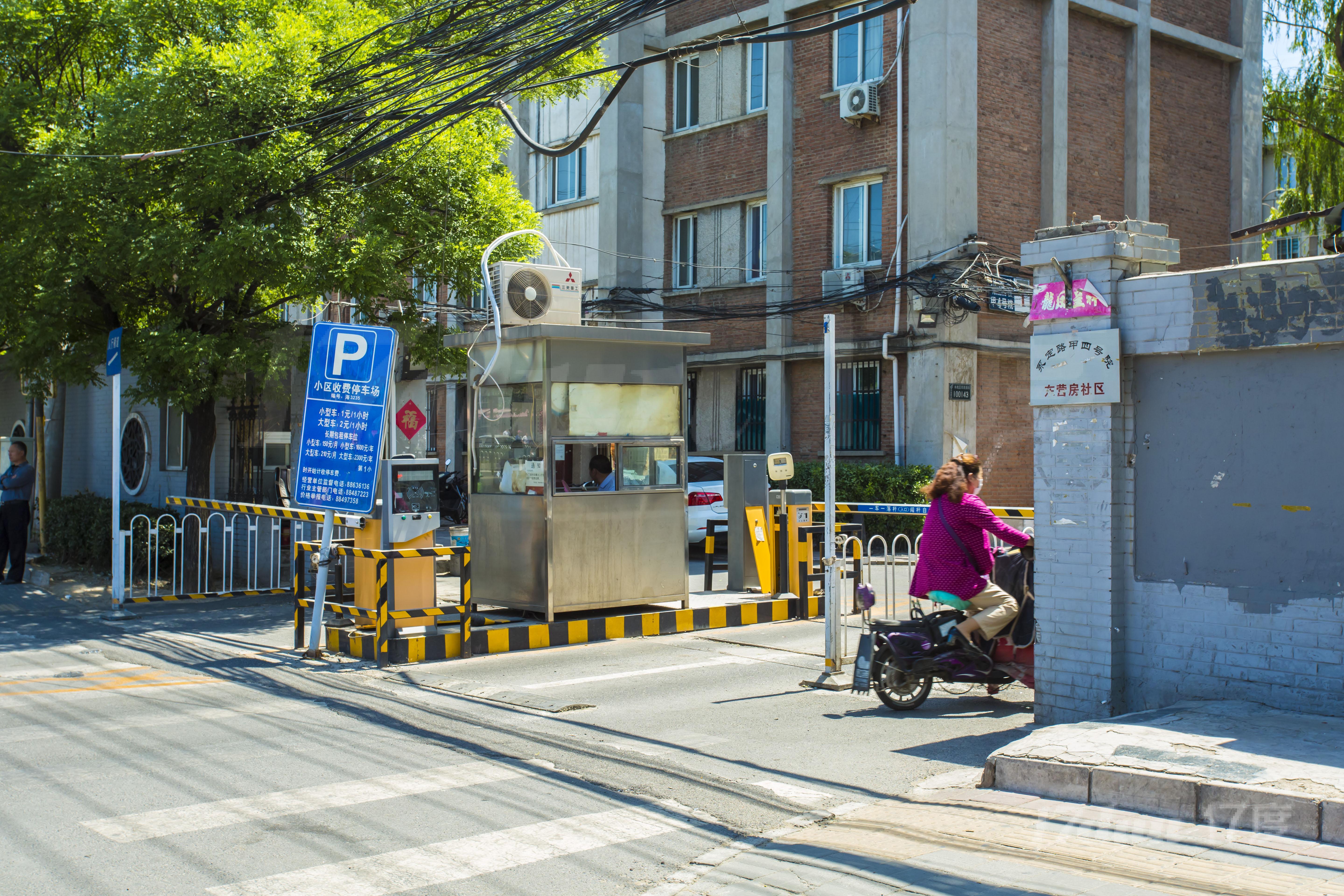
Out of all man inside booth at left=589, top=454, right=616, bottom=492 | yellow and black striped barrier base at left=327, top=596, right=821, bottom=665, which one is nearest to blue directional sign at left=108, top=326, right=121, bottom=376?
yellow and black striped barrier base at left=327, top=596, right=821, bottom=665

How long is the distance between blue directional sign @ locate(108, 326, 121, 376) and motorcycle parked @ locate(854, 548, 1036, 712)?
940 cm

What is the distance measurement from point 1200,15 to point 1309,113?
3.12 metres

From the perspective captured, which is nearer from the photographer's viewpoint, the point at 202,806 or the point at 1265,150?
the point at 202,806

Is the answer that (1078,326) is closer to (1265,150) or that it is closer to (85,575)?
(85,575)

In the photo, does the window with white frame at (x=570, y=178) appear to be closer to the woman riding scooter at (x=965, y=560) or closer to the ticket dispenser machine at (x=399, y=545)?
the ticket dispenser machine at (x=399, y=545)

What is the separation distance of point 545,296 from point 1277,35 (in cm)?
2008

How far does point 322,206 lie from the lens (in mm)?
15148

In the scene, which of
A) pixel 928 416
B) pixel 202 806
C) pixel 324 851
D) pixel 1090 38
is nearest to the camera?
pixel 324 851

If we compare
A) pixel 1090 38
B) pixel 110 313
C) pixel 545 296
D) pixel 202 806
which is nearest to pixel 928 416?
pixel 1090 38

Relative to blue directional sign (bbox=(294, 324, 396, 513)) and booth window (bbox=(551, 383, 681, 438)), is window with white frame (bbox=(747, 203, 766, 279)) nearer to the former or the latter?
booth window (bbox=(551, 383, 681, 438))

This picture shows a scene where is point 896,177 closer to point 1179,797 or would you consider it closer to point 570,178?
point 570,178

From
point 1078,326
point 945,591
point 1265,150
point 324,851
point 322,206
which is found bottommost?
point 324,851

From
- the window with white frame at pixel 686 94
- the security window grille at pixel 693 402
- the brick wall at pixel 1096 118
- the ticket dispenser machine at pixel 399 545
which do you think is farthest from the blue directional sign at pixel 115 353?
the brick wall at pixel 1096 118

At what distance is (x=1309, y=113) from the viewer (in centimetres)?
2556
